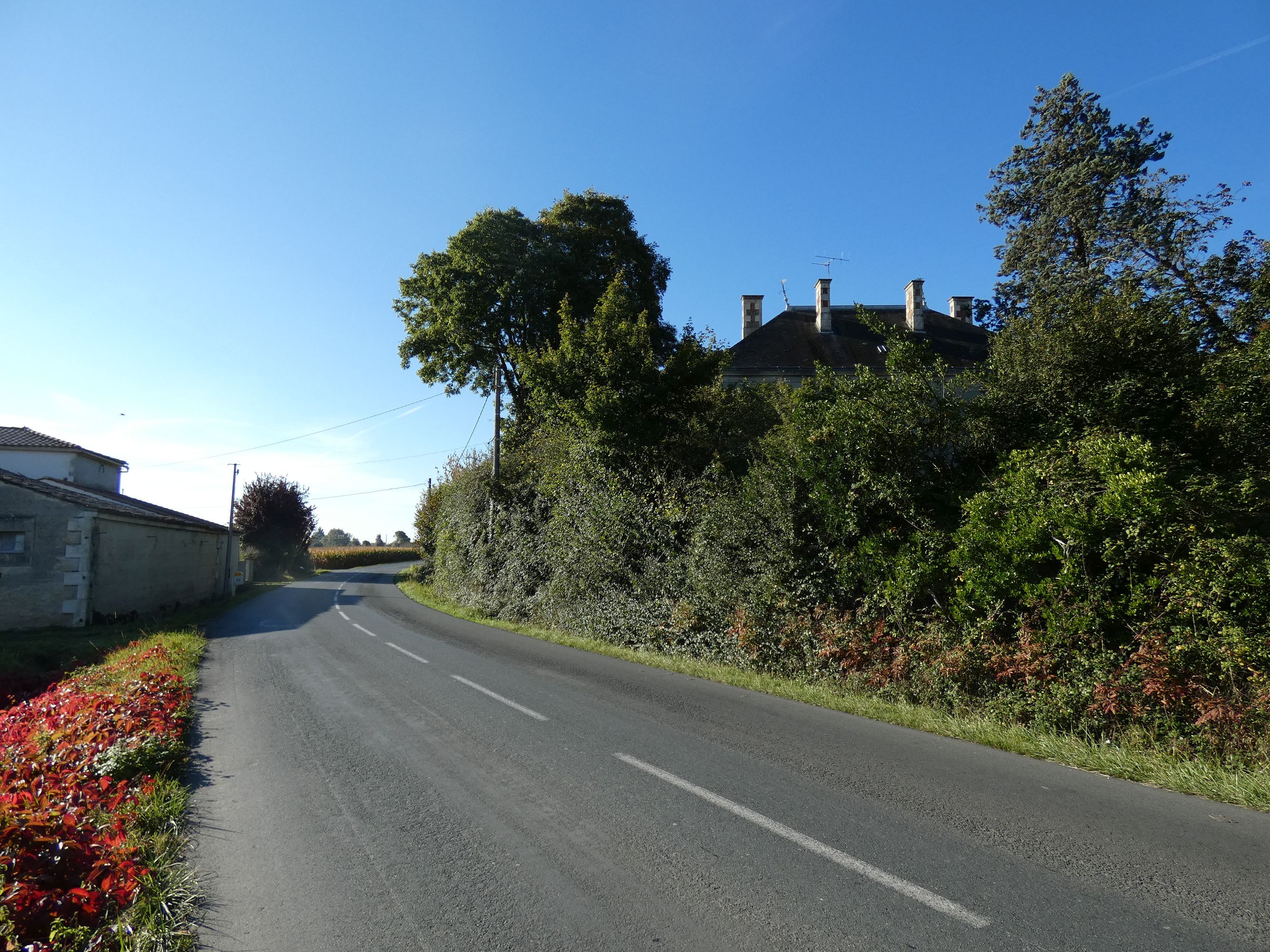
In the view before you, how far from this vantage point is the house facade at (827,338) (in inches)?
1128

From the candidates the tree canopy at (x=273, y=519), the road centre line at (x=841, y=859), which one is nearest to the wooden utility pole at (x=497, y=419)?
the road centre line at (x=841, y=859)

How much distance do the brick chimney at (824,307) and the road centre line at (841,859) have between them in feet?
92.8

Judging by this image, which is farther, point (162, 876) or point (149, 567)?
point (149, 567)

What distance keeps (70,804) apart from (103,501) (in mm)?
20928

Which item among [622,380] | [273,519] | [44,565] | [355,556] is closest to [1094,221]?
[622,380]

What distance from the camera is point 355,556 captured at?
66188mm

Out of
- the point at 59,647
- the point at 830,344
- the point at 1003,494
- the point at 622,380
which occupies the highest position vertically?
the point at 830,344

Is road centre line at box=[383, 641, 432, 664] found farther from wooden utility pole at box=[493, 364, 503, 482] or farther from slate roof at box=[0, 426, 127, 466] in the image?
slate roof at box=[0, 426, 127, 466]

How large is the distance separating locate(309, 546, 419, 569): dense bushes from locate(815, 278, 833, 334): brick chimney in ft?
135

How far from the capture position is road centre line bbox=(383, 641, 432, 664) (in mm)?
11609

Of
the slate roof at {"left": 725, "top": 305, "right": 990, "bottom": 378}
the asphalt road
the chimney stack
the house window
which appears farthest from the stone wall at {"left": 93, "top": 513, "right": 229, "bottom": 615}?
the chimney stack

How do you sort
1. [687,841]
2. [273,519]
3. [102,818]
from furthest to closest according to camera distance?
[273,519]
[102,818]
[687,841]

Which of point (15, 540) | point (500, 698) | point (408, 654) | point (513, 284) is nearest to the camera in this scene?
point (500, 698)

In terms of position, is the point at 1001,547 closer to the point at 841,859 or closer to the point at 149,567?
the point at 841,859
